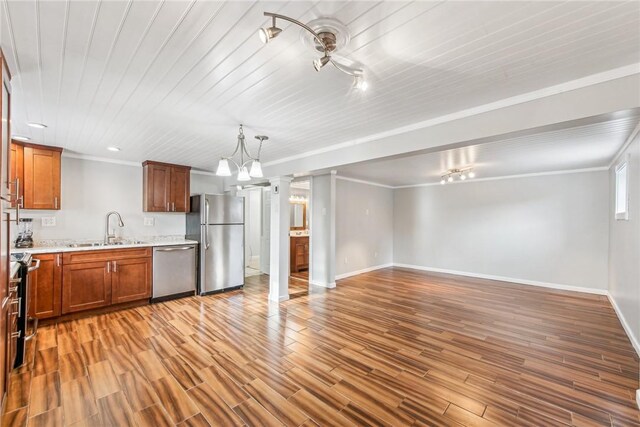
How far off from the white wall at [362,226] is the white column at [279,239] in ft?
4.01

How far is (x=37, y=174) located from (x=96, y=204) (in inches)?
33.3

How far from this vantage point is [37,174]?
371cm

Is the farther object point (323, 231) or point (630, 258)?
point (323, 231)

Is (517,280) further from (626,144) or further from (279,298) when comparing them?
(279,298)

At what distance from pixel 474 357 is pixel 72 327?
4.47 m

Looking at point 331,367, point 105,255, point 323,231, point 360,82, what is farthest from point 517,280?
point 105,255

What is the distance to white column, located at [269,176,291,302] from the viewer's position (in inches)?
173

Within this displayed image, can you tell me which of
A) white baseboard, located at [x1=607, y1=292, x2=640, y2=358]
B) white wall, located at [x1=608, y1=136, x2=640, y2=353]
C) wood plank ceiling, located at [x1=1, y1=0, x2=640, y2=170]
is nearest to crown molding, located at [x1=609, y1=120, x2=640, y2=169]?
white wall, located at [x1=608, y1=136, x2=640, y2=353]

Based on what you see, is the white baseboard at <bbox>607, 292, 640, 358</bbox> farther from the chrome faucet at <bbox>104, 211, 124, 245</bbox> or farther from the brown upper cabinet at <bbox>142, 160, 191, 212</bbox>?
the chrome faucet at <bbox>104, 211, 124, 245</bbox>

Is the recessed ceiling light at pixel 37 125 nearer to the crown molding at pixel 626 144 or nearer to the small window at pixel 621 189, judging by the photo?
the crown molding at pixel 626 144

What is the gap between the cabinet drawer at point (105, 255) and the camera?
11.7 ft

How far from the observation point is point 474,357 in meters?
2.64

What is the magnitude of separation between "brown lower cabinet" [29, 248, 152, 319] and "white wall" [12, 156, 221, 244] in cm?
88

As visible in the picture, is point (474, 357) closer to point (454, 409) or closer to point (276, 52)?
point (454, 409)
